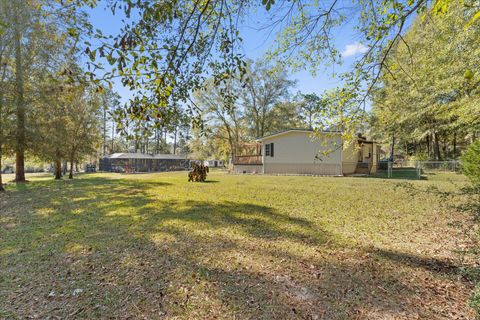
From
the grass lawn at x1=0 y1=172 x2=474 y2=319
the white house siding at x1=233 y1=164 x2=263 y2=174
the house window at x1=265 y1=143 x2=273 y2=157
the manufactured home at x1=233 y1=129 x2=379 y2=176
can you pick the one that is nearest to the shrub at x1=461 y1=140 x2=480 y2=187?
the grass lawn at x1=0 y1=172 x2=474 y2=319

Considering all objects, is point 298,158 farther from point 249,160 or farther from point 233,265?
point 233,265

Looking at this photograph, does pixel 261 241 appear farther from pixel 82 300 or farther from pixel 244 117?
pixel 244 117

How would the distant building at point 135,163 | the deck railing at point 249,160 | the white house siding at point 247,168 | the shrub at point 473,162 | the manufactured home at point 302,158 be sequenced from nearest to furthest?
the shrub at point 473,162, the manufactured home at point 302,158, the white house siding at point 247,168, the deck railing at point 249,160, the distant building at point 135,163

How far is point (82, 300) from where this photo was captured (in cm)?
242

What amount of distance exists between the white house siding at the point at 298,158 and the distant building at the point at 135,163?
19.7 metres

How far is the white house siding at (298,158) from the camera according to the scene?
59.5ft

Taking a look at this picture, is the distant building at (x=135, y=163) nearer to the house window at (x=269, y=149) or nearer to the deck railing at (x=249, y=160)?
the deck railing at (x=249, y=160)

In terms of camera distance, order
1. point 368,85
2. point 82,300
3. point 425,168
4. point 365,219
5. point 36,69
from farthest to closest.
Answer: point 425,168, point 36,69, point 365,219, point 368,85, point 82,300

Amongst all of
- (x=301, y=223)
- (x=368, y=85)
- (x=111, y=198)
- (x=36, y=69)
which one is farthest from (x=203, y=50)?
(x=36, y=69)

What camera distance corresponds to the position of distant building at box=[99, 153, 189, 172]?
102ft

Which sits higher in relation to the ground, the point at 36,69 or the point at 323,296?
the point at 36,69

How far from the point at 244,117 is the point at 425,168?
2004cm

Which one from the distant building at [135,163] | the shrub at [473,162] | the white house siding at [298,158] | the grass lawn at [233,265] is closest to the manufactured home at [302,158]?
the white house siding at [298,158]

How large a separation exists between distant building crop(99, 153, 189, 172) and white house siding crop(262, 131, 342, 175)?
19.7m
